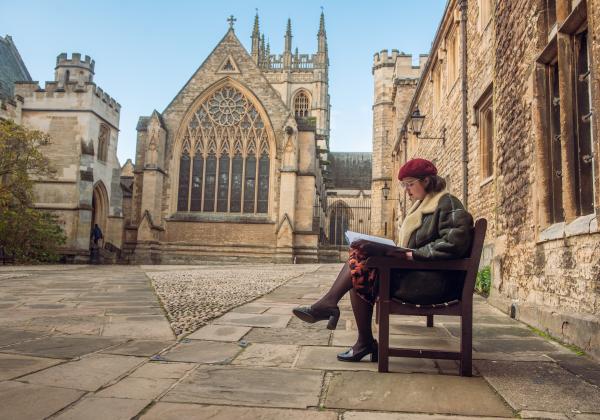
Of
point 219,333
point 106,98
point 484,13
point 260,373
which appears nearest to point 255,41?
point 106,98

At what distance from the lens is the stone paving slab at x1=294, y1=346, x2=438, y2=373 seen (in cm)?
293

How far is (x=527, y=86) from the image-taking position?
17.2ft

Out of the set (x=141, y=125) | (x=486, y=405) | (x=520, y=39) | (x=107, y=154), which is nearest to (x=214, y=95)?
(x=141, y=125)

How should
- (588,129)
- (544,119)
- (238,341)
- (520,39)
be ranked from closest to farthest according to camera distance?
(238,341)
(588,129)
(544,119)
(520,39)

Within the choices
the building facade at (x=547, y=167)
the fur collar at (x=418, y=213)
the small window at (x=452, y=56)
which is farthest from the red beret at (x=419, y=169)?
the small window at (x=452, y=56)

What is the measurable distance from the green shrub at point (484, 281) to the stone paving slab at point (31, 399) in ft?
20.9

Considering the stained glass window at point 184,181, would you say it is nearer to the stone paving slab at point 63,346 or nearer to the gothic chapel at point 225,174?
the gothic chapel at point 225,174

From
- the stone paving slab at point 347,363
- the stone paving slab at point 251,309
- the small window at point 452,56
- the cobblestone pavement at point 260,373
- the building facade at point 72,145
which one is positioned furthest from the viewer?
the building facade at point 72,145

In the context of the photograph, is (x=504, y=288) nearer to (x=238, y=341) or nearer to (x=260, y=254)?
(x=238, y=341)

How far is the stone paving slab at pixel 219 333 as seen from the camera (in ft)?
12.3

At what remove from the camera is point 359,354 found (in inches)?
121

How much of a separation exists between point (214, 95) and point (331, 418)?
23589mm

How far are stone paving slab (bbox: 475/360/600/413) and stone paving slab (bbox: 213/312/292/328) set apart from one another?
1.90 metres

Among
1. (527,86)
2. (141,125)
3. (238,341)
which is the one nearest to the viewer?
(238,341)
